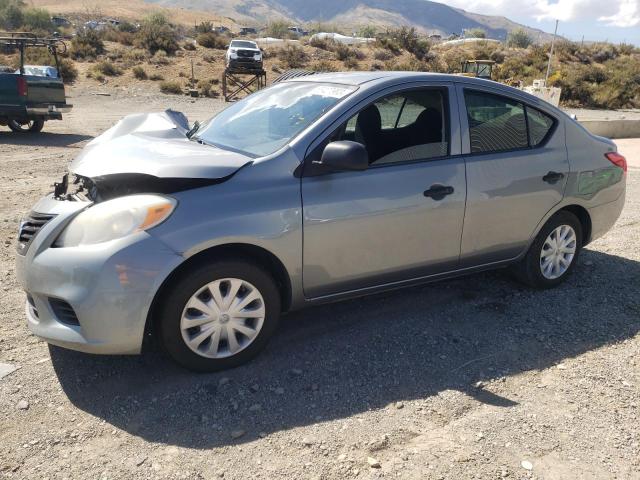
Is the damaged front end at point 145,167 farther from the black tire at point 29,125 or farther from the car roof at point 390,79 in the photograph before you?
the black tire at point 29,125

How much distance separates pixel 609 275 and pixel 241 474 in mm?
4054

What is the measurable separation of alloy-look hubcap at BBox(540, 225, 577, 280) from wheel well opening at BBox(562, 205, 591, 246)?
0.56 feet

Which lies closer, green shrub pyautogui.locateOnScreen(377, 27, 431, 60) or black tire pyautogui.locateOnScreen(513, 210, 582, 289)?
black tire pyautogui.locateOnScreen(513, 210, 582, 289)

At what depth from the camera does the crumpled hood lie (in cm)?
316

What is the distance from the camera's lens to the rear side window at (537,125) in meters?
4.43

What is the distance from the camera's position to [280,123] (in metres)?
3.81

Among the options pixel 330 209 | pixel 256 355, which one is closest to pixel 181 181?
pixel 330 209

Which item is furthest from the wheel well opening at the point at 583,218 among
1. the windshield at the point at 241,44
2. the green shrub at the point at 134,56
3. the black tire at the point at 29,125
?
the green shrub at the point at 134,56

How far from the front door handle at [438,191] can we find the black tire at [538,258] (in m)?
1.15

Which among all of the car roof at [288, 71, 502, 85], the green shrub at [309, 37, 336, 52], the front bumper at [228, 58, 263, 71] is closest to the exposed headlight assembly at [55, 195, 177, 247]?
the car roof at [288, 71, 502, 85]

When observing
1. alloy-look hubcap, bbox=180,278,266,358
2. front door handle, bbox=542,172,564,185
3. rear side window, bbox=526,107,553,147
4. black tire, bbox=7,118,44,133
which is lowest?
black tire, bbox=7,118,44,133

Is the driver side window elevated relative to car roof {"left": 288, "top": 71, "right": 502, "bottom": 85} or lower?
lower

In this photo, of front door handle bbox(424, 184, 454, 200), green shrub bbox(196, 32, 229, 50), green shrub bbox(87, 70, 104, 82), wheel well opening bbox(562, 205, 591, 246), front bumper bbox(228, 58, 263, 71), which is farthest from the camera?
green shrub bbox(196, 32, 229, 50)

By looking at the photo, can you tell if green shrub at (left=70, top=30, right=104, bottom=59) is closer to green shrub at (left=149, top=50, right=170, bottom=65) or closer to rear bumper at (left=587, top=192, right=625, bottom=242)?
green shrub at (left=149, top=50, right=170, bottom=65)
